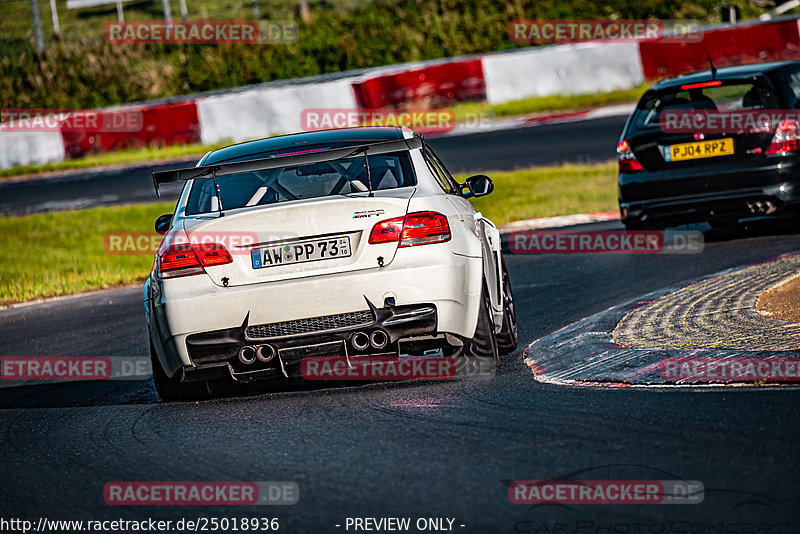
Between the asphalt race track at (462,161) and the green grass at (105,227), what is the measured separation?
127 centimetres

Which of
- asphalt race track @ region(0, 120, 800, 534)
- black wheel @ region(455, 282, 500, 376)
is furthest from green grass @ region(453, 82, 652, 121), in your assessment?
black wheel @ region(455, 282, 500, 376)

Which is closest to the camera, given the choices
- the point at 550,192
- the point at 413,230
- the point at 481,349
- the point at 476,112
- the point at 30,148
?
the point at 413,230

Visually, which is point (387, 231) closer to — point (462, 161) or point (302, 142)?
point (302, 142)

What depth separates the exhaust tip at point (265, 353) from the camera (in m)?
6.20

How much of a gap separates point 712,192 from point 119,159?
17456mm

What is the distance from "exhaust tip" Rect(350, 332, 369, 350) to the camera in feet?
20.2

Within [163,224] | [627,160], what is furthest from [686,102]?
[163,224]

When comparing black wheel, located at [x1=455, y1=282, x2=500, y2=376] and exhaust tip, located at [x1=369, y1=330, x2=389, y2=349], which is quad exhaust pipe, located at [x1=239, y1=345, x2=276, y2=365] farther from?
black wheel, located at [x1=455, y1=282, x2=500, y2=376]

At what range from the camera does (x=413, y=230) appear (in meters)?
6.28

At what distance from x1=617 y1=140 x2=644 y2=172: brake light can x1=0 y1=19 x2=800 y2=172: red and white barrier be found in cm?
1380

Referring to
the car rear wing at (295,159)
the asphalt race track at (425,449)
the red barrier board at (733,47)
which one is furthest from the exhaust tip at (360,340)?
the red barrier board at (733,47)

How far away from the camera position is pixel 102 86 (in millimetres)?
33594

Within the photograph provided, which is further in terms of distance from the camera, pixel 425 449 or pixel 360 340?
pixel 360 340

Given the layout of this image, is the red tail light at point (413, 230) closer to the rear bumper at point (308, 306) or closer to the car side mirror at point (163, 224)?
the rear bumper at point (308, 306)
